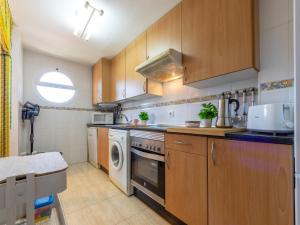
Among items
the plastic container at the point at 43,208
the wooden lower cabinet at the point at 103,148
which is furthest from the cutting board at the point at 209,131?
the wooden lower cabinet at the point at 103,148

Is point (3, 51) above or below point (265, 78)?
above

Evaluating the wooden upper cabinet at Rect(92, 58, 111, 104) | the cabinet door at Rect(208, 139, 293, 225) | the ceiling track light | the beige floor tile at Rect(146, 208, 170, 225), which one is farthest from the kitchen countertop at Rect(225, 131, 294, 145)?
the wooden upper cabinet at Rect(92, 58, 111, 104)

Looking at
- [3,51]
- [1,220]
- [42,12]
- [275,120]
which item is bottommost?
[1,220]

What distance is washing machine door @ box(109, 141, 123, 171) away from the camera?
204 cm

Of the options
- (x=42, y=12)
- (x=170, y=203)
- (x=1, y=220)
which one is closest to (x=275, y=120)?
(x=170, y=203)

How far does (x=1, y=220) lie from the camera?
2.75ft

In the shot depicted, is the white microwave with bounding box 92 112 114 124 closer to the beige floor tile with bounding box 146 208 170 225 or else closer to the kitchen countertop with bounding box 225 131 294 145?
the beige floor tile with bounding box 146 208 170 225

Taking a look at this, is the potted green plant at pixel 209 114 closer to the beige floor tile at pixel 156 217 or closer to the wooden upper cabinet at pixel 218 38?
the wooden upper cabinet at pixel 218 38

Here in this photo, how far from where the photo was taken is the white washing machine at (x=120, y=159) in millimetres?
1948

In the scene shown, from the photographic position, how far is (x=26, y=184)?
29.5 inches

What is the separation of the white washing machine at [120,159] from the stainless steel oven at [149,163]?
82 mm

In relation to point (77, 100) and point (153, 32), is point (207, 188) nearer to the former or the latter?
point (153, 32)

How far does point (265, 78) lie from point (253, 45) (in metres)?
0.29

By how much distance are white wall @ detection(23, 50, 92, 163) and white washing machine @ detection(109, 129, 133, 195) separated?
5.04 ft
